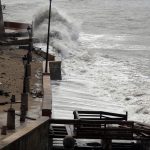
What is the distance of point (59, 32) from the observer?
44.3 metres

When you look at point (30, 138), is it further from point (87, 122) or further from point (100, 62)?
point (100, 62)

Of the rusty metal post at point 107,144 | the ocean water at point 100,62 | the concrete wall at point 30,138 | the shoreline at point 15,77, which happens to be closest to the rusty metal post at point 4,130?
the concrete wall at point 30,138

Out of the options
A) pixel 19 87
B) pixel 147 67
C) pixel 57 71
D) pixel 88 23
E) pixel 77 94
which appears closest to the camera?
pixel 19 87

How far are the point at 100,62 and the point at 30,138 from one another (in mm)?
24052

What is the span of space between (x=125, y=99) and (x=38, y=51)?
7384 millimetres

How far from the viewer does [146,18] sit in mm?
75938

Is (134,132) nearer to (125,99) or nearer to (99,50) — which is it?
(125,99)

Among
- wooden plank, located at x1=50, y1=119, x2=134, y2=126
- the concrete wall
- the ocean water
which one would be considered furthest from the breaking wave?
the concrete wall

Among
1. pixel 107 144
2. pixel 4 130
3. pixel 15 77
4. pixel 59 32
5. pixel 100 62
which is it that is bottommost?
pixel 107 144

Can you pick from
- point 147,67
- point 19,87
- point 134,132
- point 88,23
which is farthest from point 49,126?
point 88,23

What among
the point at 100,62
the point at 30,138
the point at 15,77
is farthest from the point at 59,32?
the point at 30,138

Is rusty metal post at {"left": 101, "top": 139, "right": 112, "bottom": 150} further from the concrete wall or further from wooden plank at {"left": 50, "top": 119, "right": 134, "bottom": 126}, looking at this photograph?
the concrete wall

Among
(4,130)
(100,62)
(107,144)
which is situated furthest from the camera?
(100,62)

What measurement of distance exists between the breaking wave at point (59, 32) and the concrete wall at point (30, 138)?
22.9 m
